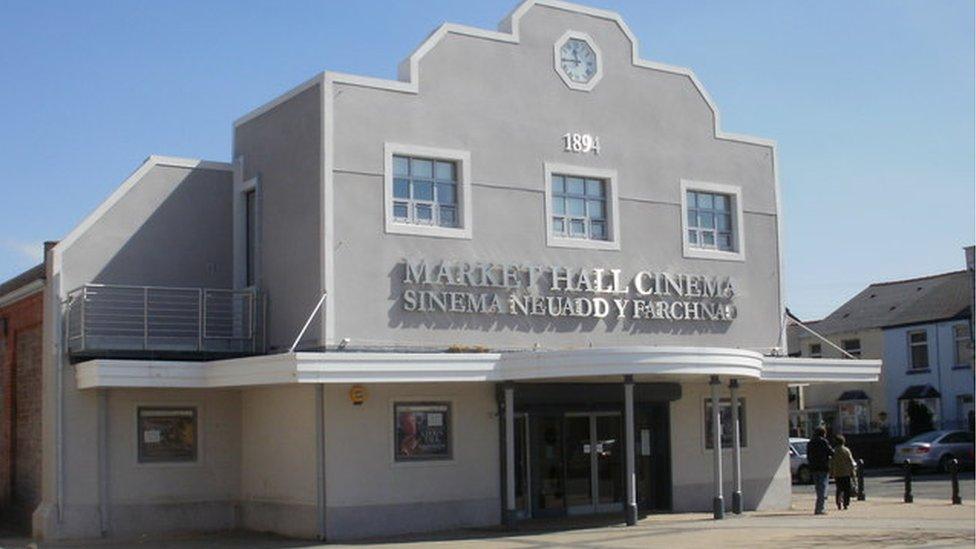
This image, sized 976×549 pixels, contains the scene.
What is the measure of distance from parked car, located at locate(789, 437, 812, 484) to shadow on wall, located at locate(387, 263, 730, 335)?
12.9m

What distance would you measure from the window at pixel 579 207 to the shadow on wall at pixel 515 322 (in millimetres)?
1270

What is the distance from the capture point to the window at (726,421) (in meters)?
26.8

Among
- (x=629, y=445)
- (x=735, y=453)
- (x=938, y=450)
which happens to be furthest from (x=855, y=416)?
(x=629, y=445)

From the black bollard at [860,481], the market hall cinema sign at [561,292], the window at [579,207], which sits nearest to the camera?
the market hall cinema sign at [561,292]

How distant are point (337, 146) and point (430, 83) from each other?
2.33 m

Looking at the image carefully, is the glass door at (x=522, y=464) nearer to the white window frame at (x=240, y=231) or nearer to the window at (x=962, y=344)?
the white window frame at (x=240, y=231)

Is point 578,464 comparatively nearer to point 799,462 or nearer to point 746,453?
point 746,453

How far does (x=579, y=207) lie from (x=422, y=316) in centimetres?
425

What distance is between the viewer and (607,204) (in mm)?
26000

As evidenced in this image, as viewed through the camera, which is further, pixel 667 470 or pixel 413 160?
pixel 667 470

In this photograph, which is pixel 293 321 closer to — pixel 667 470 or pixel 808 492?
pixel 667 470

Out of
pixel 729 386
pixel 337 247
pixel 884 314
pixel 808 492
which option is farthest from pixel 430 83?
pixel 884 314

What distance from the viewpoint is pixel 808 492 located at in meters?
35.2

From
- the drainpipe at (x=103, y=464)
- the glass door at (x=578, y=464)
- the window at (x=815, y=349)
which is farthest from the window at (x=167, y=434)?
the window at (x=815, y=349)
